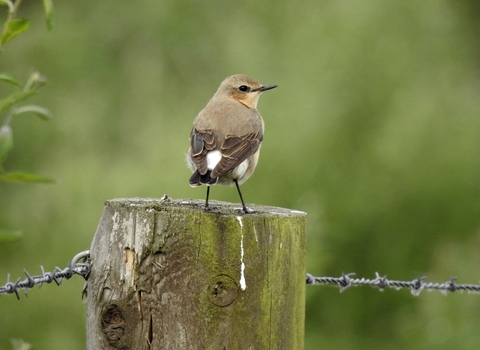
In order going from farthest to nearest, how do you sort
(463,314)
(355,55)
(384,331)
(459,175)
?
(355,55) < (459,175) < (384,331) < (463,314)

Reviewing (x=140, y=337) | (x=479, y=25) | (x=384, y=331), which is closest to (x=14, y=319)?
(x=384, y=331)

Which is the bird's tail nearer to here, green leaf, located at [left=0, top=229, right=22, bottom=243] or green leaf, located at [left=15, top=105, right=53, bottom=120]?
green leaf, located at [left=15, top=105, right=53, bottom=120]

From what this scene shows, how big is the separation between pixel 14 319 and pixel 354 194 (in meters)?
3.87

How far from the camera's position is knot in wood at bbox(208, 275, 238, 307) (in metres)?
2.62

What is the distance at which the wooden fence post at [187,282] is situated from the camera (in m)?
2.61

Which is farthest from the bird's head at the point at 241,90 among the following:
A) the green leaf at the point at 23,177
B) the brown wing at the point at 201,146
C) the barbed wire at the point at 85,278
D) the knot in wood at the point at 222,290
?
the green leaf at the point at 23,177

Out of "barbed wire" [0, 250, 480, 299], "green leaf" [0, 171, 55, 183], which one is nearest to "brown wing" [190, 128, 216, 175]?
"barbed wire" [0, 250, 480, 299]

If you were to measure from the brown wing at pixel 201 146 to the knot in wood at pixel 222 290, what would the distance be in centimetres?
150

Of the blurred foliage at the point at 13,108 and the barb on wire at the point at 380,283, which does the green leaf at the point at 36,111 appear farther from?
the barb on wire at the point at 380,283

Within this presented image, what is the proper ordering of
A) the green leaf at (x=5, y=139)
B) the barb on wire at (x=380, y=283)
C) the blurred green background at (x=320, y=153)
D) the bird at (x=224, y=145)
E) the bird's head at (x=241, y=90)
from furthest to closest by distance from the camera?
the blurred green background at (x=320, y=153) < the bird's head at (x=241, y=90) < the bird at (x=224, y=145) < the barb on wire at (x=380, y=283) < the green leaf at (x=5, y=139)

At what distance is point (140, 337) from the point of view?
8.62 feet

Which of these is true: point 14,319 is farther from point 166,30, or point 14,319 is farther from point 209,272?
point 166,30

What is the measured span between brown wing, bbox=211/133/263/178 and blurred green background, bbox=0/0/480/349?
8.17 ft

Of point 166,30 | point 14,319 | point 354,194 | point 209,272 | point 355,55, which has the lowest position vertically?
point 14,319
